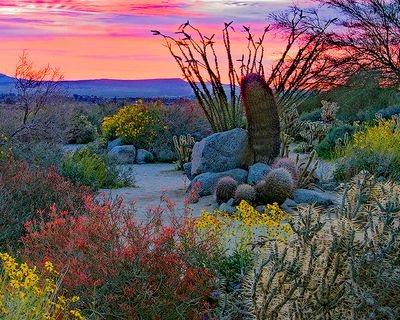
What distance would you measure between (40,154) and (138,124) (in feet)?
29.9

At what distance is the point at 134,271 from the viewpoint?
5023 mm

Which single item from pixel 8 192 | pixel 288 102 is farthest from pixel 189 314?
pixel 288 102

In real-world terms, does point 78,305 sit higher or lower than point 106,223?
lower

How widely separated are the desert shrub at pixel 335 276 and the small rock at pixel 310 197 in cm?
769

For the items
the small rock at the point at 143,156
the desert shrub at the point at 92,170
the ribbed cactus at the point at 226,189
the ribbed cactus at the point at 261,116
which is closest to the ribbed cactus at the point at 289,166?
the ribbed cactus at the point at 226,189

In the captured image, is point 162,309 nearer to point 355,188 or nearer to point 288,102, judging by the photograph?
point 355,188

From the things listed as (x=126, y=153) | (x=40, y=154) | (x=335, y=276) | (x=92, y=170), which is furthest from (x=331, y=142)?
(x=335, y=276)

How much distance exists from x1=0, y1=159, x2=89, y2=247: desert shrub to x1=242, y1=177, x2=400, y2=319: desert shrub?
4.09 m

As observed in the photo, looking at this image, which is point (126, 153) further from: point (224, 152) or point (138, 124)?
point (224, 152)

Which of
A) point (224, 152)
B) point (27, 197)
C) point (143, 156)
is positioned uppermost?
point (27, 197)

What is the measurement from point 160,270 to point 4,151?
8773 mm

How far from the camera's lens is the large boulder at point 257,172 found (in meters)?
12.8

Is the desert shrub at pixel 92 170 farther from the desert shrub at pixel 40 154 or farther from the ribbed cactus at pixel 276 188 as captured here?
the ribbed cactus at pixel 276 188

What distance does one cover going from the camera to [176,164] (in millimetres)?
19125
